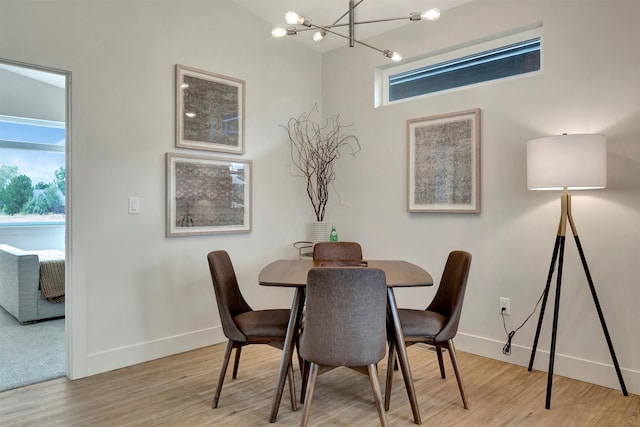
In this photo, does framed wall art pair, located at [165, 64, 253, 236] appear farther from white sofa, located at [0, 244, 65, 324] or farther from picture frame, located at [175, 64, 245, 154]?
white sofa, located at [0, 244, 65, 324]

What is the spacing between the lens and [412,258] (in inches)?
142

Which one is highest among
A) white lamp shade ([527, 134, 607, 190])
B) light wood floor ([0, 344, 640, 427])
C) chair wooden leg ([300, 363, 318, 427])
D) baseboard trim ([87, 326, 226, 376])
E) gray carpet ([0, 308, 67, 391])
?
white lamp shade ([527, 134, 607, 190])

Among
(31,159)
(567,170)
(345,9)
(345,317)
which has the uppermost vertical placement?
(345,9)

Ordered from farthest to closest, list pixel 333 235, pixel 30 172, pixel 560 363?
pixel 30 172 → pixel 333 235 → pixel 560 363

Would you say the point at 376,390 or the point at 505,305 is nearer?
the point at 376,390

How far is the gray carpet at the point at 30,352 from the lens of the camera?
2748 mm

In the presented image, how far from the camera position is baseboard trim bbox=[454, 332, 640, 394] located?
2.57 metres

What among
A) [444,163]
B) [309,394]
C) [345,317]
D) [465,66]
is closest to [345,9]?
[465,66]

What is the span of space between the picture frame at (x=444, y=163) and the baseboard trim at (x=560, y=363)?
1.02m

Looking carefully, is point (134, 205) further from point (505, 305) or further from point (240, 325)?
point (505, 305)

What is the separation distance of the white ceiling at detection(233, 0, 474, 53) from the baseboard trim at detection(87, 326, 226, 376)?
2742 mm

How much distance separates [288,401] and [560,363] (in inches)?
72.7

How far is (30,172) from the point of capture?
6086mm

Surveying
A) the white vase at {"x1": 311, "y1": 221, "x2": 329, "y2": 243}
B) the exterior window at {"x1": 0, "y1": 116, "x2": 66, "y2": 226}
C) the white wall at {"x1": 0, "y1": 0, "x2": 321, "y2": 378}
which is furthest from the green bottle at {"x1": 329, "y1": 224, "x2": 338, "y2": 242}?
the exterior window at {"x1": 0, "y1": 116, "x2": 66, "y2": 226}
